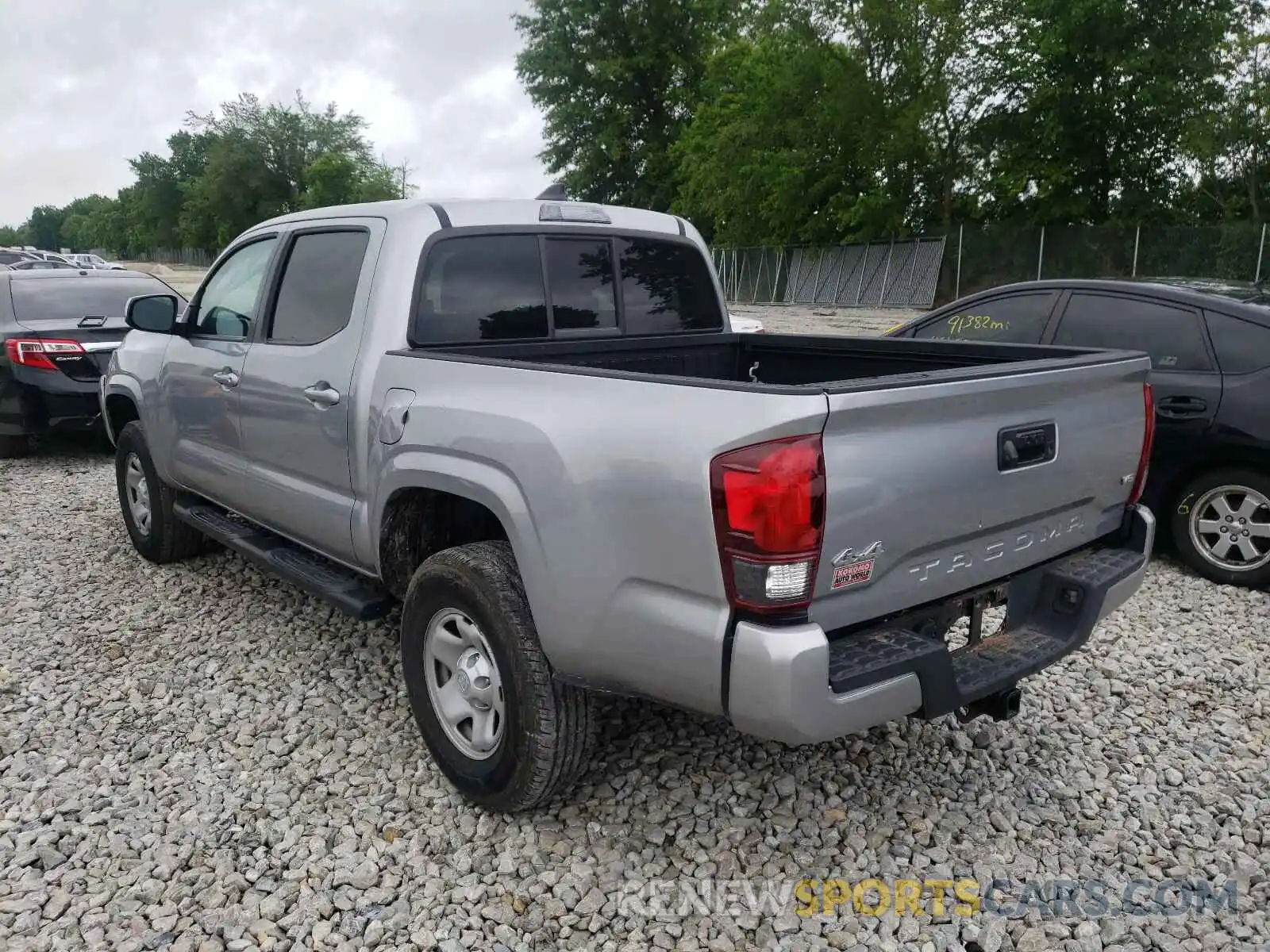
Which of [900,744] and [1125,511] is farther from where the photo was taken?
[900,744]

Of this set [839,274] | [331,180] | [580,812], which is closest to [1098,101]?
[839,274]

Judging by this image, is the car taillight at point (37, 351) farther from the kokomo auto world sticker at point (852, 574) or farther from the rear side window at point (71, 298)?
the kokomo auto world sticker at point (852, 574)

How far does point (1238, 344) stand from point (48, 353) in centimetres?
859

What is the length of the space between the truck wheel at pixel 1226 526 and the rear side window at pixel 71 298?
8.21 m

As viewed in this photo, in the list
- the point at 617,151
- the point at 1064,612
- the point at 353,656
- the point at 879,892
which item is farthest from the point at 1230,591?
the point at 617,151

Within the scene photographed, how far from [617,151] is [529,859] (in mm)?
47245

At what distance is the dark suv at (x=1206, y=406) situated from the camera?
5074 mm

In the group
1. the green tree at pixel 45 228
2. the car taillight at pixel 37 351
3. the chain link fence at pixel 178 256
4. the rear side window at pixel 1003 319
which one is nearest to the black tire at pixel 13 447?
the car taillight at pixel 37 351

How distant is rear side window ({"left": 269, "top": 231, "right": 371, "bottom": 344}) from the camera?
3707 millimetres

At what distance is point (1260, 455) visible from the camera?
5.03 meters

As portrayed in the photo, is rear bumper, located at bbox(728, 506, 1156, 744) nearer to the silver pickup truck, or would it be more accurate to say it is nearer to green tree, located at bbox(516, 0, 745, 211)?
Answer: the silver pickup truck

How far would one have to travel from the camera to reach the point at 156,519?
5.49 meters

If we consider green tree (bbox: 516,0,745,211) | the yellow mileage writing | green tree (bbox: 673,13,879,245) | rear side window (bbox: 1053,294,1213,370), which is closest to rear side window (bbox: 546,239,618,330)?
rear side window (bbox: 1053,294,1213,370)

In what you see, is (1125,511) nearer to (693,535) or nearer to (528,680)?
(693,535)
